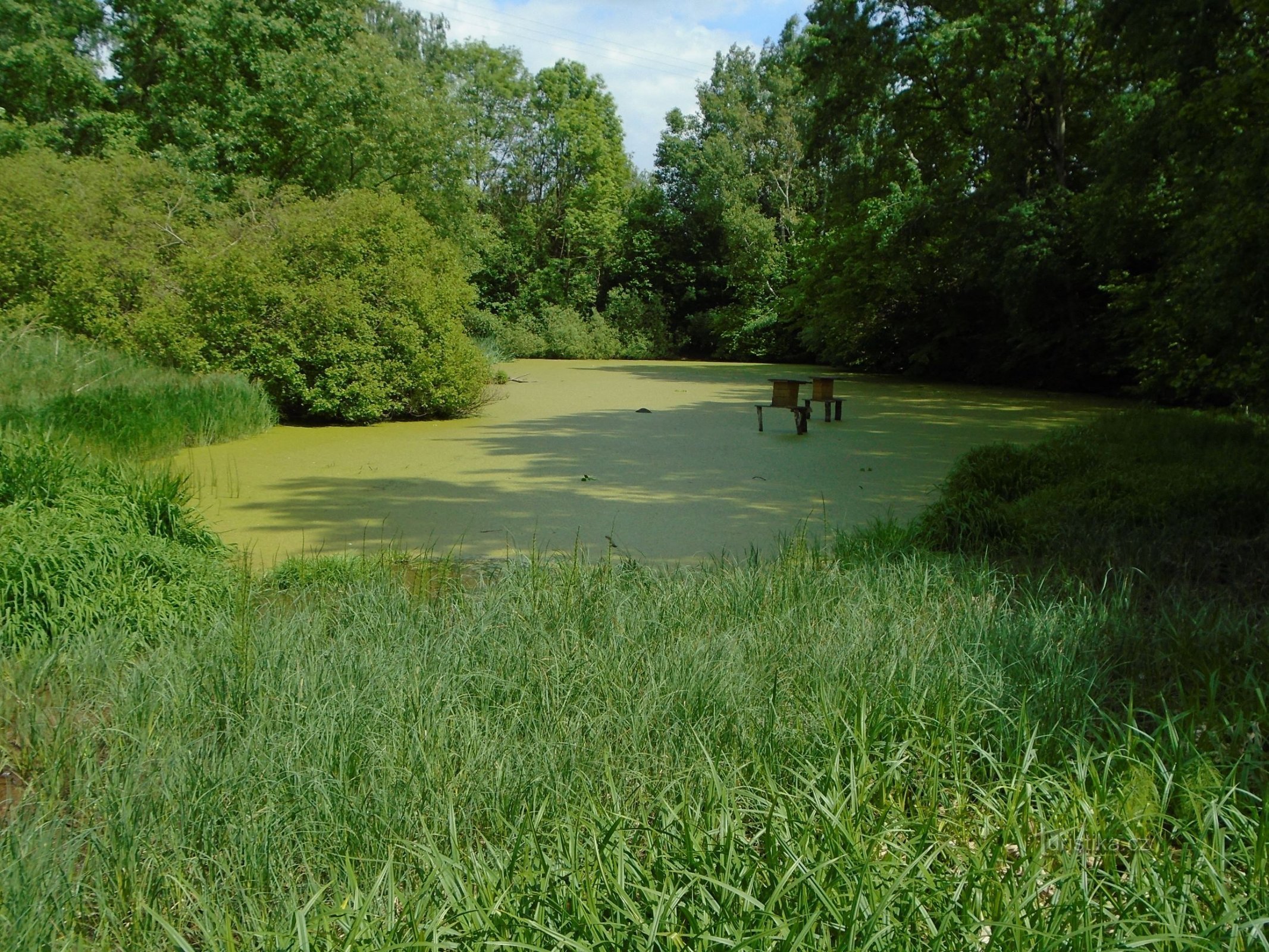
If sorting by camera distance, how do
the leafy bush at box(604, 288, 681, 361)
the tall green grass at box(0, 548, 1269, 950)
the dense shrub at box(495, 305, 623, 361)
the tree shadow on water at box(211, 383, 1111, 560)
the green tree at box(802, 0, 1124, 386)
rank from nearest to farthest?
1. the tall green grass at box(0, 548, 1269, 950)
2. the tree shadow on water at box(211, 383, 1111, 560)
3. the green tree at box(802, 0, 1124, 386)
4. the dense shrub at box(495, 305, 623, 361)
5. the leafy bush at box(604, 288, 681, 361)

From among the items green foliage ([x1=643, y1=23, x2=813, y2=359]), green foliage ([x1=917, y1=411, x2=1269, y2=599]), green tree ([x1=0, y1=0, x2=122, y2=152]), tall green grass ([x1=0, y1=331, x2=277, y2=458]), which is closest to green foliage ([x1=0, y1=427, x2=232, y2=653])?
tall green grass ([x1=0, y1=331, x2=277, y2=458])

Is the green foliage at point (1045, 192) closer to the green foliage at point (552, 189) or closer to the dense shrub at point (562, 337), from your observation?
the dense shrub at point (562, 337)

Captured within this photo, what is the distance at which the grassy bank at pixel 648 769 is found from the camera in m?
1.54

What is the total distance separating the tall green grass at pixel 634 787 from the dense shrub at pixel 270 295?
20.4ft

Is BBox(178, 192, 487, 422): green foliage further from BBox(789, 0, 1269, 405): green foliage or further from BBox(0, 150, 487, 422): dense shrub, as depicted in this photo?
BBox(789, 0, 1269, 405): green foliage

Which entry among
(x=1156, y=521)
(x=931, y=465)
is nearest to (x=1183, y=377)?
(x=931, y=465)

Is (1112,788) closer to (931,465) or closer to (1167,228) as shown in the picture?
(931,465)

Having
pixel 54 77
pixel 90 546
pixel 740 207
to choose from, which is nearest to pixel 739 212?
pixel 740 207

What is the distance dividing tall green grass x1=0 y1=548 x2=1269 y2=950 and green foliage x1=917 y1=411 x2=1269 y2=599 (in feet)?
2.37

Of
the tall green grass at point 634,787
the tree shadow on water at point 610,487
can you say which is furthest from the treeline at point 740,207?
the tall green grass at point 634,787

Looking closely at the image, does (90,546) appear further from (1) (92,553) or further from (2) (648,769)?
(2) (648,769)

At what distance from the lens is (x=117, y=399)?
688 cm

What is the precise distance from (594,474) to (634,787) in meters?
4.57

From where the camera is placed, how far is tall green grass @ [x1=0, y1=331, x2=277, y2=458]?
6.32 m
